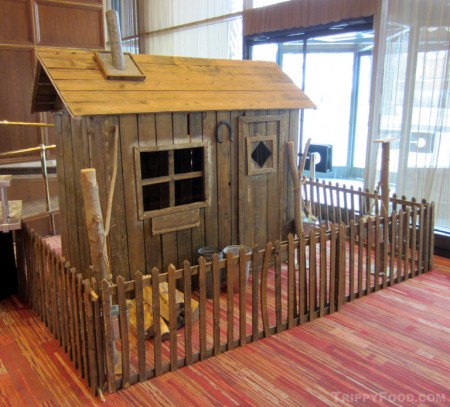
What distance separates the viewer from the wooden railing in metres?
3.12

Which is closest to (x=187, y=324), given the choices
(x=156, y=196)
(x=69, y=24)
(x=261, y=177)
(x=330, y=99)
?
(x=156, y=196)

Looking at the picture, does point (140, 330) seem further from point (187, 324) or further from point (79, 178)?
point (79, 178)

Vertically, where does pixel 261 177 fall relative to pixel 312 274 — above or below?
above

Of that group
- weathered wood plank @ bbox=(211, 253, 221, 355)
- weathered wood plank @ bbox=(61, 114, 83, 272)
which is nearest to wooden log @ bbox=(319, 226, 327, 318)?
Result: weathered wood plank @ bbox=(211, 253, 221, 355)

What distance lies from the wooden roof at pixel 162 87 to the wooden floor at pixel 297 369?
2.00 m

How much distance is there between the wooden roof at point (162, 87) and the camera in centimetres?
395

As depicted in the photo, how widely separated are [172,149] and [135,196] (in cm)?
58

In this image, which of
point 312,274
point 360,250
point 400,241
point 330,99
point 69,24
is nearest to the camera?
point 312,274

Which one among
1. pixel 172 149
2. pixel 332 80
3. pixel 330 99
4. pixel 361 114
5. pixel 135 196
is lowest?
pixel 135 196

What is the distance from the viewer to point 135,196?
4.23 metres

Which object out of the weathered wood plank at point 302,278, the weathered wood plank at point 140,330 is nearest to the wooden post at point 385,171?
the weathered wood plank at point 302,278

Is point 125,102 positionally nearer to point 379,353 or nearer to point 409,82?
point 379,353

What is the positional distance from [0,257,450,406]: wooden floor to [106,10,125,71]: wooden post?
250cm

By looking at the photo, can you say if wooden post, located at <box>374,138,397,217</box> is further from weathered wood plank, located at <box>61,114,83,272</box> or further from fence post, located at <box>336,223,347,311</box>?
weathered wood plank, located at <box>61,114,83,272</box>
